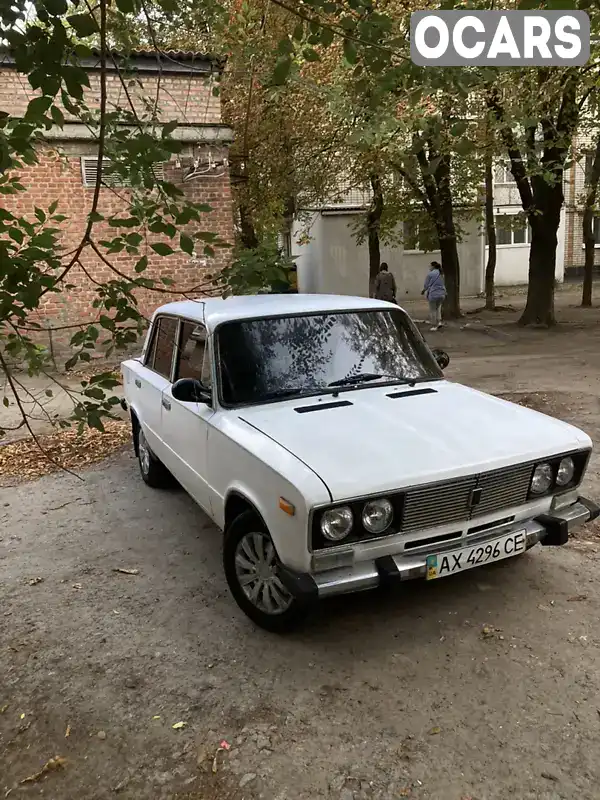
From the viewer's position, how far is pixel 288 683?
127 inches

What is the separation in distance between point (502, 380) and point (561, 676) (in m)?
7.85

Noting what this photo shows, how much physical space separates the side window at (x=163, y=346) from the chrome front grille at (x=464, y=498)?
265cm

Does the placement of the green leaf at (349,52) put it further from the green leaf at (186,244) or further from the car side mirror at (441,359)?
the car side mirror at (441,359)

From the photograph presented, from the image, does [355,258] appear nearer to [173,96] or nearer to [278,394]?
[173,96]

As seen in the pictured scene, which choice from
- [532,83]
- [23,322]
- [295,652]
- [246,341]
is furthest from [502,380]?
[23,322]

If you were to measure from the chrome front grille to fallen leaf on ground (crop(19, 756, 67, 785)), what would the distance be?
1837mm

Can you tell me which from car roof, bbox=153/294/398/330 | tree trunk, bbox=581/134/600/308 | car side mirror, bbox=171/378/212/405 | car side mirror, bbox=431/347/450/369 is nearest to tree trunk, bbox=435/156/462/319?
tree trunk, bbox=581/134/600/308

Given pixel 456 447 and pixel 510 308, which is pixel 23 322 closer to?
pixel 456 447

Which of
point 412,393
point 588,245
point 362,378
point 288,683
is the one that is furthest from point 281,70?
point 588,245

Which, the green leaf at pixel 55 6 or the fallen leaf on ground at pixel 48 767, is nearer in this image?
the green leaf at pixel 55 6

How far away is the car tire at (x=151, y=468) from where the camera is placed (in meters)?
6.13

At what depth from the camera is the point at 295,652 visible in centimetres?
349

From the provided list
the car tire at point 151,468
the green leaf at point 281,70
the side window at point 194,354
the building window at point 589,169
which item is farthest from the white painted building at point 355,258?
the green leaf at point 281,70

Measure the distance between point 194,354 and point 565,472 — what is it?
8.42 ft
